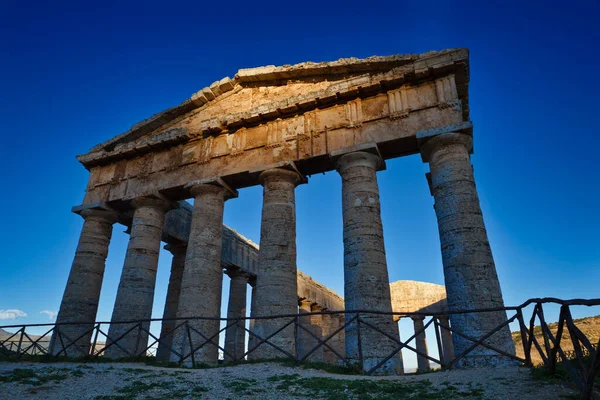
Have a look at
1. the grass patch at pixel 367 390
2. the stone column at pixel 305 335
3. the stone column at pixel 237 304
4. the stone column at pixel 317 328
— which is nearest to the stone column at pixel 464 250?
the grass patch at pixel 367 390

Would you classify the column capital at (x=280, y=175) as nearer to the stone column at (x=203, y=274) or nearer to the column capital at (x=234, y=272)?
the stone column at (x=203, y=274)

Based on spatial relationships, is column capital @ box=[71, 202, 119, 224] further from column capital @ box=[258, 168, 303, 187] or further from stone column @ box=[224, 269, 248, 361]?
column capital @ box=[258, 168, 303, 187]

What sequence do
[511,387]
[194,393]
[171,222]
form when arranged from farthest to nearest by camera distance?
[171,222] → [194,393] → [511,387]

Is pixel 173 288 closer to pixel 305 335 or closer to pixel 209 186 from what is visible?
pixel 209 186

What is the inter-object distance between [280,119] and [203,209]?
4402 mm

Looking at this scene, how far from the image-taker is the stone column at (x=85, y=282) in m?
14.7

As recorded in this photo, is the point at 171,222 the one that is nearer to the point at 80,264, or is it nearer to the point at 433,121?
the point at 80,264

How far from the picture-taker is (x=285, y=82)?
16.2m

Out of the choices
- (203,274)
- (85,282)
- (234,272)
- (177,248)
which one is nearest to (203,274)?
(203,274)

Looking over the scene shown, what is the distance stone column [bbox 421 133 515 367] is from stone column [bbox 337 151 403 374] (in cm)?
165

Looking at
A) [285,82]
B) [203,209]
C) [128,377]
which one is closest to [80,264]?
[203,209]

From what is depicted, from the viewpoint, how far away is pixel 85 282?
51.8ft

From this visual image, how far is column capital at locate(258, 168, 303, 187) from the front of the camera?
46.5ft

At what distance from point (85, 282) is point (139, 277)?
250 centimetres
